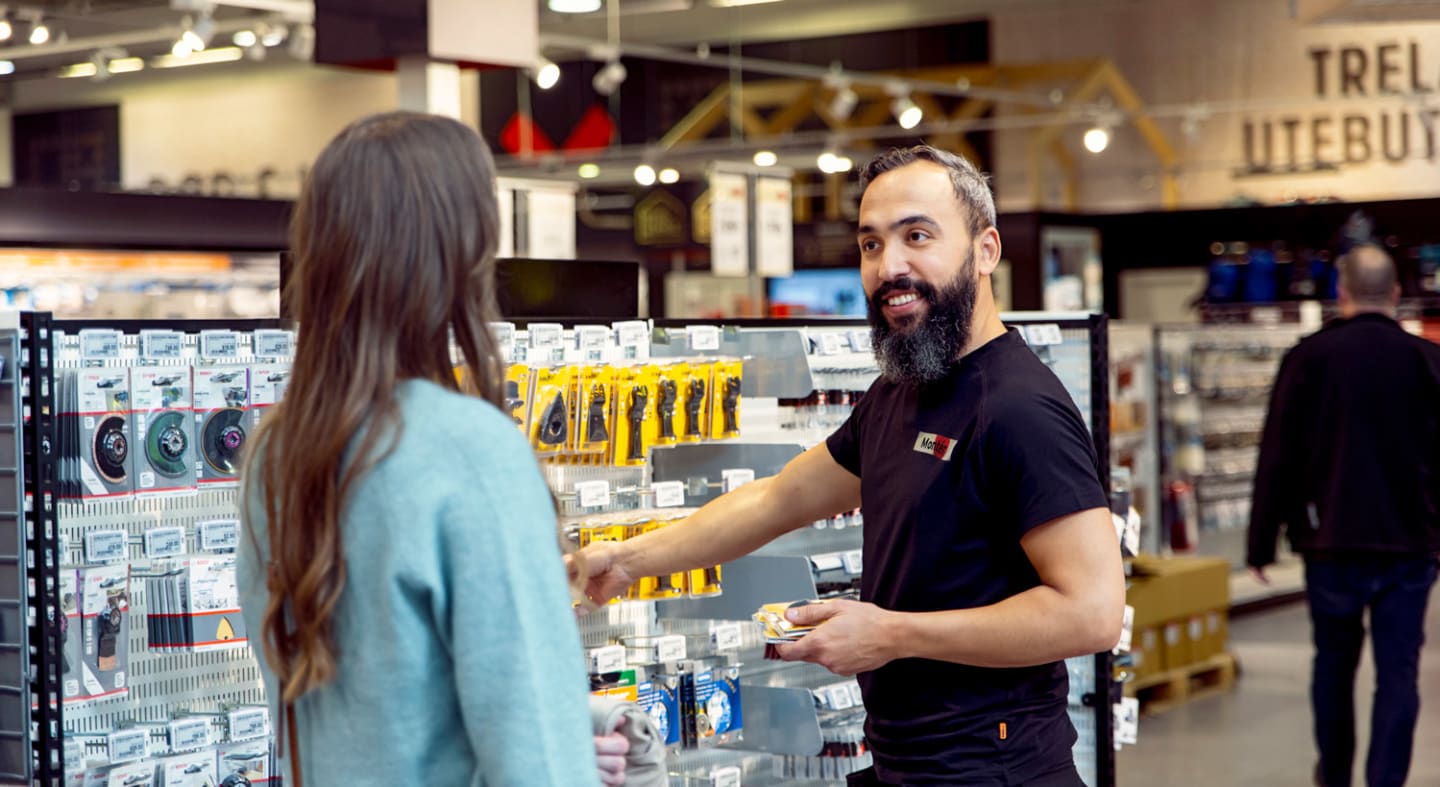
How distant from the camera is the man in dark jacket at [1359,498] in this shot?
5.12 metres

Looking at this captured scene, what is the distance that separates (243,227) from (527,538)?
10421mm

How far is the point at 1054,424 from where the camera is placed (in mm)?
2252

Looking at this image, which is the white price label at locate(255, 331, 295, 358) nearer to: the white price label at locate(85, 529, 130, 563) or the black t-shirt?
the white price label at locate(85, 529, 130, 563)

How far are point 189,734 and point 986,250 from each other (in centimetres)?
166

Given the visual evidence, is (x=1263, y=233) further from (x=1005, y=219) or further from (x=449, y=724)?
(x=449, y=724)

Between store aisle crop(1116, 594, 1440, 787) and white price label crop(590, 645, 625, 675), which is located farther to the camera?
store aisle crop(1116, 594, 1440, 787)

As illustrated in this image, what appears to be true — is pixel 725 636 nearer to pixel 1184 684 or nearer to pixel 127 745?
pixel 127 745

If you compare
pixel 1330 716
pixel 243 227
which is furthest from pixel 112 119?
pixel 1330 716

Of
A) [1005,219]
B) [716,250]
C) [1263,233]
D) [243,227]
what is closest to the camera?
[716,250]

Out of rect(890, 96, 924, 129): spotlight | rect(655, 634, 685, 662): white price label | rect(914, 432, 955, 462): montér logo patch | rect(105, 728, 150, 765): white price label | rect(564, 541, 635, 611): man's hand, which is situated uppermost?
rect(890, 96, 924, 129): spotlight

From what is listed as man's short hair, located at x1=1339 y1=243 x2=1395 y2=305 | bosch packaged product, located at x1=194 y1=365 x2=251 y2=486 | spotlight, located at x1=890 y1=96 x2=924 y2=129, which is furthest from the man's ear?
spotlight, located at x1=890 y1=96 x2=924 y2=129

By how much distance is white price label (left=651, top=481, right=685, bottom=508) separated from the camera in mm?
3430

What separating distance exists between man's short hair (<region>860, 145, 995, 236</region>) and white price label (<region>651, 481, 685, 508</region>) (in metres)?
1.09

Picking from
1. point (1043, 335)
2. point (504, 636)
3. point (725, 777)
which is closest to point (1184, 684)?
point (1043, 335)
